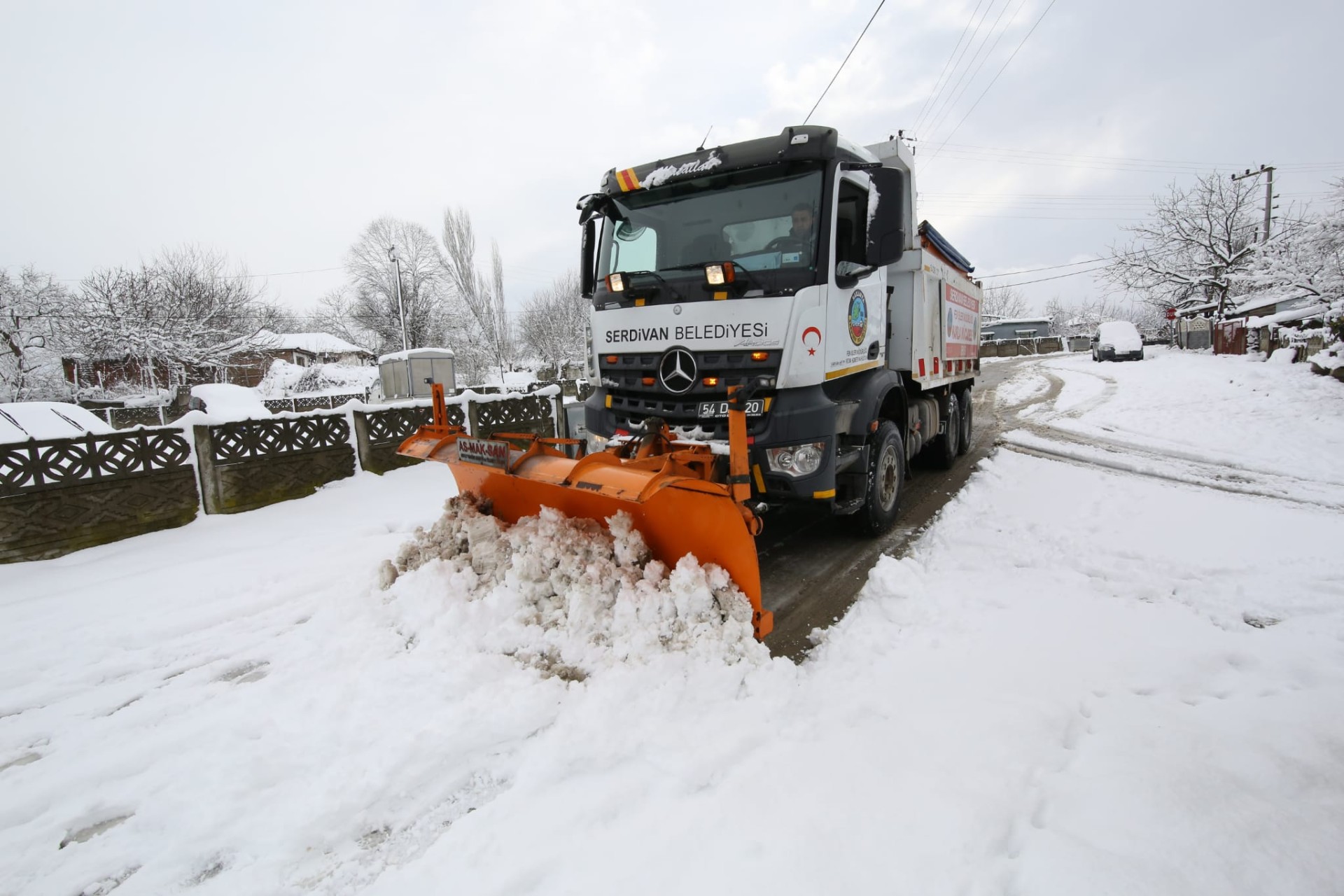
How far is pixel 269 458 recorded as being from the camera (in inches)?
277

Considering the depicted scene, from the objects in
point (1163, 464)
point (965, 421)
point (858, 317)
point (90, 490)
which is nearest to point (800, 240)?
point (858, 317)

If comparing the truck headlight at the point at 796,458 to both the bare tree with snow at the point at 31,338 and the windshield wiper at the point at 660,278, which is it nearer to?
the windshield wiper at the point at 660,278

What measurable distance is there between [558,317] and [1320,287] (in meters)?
39.3

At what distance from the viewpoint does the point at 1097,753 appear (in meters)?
2.17

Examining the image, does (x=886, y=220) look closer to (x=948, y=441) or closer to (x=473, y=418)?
(x=948, y=441)

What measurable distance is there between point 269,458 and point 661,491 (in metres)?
6.43

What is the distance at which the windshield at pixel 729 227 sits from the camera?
12.6 ft

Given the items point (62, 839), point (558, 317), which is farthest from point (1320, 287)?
point (558, 317)

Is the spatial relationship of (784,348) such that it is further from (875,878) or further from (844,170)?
(875,878)

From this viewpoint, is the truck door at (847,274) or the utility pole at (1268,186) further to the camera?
the utility pole at (1268,186)

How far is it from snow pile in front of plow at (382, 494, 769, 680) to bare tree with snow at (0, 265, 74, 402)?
25.9 meters

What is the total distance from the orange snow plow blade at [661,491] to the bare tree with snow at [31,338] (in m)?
26.1

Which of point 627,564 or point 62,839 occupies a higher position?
point 627,564

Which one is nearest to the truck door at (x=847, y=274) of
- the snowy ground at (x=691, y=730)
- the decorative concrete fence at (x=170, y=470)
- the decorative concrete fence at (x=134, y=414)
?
the snowy ground at (x=691, y=730)
